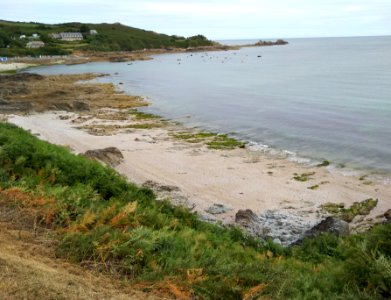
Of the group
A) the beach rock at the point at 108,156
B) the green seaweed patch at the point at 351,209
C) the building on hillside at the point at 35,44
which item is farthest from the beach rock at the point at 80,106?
the building on hillside at the point at 35,44

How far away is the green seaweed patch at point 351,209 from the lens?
16.7m

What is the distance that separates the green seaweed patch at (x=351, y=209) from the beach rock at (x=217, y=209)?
13.4 ft

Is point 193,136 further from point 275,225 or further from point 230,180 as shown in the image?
point 275,225

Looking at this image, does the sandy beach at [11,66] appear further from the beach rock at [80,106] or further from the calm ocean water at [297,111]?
the beach rock at [80,106]

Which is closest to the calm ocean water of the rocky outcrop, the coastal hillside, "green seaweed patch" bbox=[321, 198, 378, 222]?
"green seaweed patch" bbox=[321, 198, 378, 222]

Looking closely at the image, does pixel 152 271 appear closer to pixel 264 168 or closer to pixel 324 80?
pixel 264 168

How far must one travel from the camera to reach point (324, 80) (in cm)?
6450

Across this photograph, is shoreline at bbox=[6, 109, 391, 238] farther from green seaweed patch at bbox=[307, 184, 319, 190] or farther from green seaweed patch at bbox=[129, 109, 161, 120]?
green seaweed patch at bbox=[129, 109, 161, 120]

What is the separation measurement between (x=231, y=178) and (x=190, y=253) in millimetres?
13776

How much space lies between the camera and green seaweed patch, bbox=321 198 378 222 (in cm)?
1670

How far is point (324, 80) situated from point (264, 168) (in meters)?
45.4

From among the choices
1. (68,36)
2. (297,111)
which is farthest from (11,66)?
(297,111)

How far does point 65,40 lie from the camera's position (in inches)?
6265

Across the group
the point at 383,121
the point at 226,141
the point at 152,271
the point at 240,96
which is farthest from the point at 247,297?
the point at 240,96
